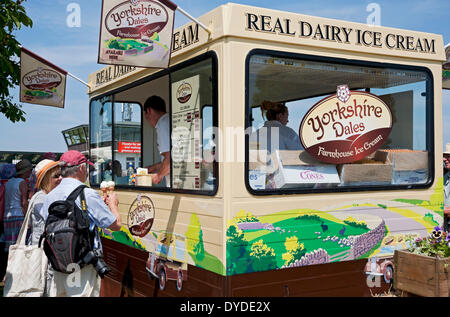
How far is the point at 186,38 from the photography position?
425cm

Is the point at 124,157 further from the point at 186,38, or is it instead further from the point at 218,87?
the point at 218,87

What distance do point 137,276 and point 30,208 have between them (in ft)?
4.38

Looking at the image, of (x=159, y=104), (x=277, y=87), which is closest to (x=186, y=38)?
(x=277, y=87)

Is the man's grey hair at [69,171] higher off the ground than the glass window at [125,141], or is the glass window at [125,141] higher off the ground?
the glass window at [125,141]

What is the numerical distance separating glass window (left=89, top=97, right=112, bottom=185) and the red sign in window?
16 cm

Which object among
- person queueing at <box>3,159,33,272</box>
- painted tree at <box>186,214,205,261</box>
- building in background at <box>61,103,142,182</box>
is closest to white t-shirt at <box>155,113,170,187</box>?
building in background at <box>61,103,142,182</box>

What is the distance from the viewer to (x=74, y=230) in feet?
11.5

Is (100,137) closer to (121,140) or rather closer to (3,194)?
(121,140)

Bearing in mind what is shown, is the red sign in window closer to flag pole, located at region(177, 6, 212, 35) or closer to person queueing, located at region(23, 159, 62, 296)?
Result: person queueing, located at region(23, 159, 62, 296)

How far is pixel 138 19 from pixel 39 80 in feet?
11.3

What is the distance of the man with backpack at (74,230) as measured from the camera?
352cm

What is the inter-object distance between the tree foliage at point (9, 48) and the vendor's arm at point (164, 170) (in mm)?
2752

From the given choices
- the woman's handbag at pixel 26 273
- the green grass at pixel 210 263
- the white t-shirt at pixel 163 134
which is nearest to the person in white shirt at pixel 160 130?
the white t-shirt at pixel 163 134

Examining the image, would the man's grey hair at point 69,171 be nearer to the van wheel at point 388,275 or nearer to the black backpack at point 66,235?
the black backpack at point 66,235
